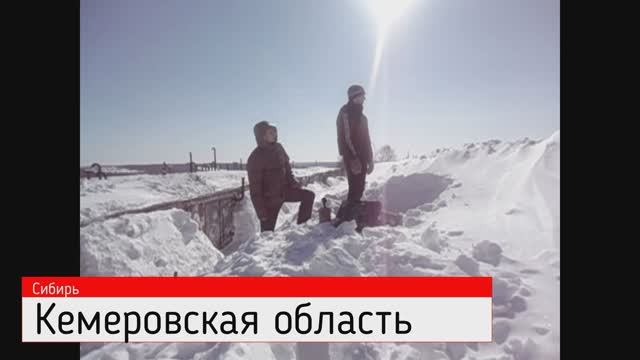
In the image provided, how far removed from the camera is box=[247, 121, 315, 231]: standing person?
553cm

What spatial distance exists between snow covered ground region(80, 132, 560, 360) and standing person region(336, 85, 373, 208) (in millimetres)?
977

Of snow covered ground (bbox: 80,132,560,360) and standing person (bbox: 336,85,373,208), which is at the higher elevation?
standing person (bbox: 336,85,373,208)

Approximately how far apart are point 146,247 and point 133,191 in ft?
29.3

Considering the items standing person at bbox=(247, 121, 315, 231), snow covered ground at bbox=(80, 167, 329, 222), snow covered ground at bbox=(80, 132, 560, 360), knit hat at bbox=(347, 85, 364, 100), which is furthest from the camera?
snow covered ground at bbox=(80, 167, 329, 222)

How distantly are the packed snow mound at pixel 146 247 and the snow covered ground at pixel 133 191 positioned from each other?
1533 millimetres

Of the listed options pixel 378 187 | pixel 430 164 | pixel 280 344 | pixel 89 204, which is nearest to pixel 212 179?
pixel 89 204

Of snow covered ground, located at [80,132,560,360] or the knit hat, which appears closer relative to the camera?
snow covered ground, located at [80,132,560,360]

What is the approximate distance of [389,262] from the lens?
11.6 feet

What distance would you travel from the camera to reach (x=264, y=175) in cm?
556

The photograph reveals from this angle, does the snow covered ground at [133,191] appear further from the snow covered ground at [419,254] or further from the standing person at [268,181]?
the standing person at [268,181]

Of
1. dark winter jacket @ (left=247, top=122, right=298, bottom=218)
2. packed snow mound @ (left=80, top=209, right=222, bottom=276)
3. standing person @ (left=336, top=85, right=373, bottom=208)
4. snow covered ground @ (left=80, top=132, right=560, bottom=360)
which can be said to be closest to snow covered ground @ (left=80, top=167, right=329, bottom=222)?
packed snow mound @ (left=80, top=209, right=222, bottom=276)

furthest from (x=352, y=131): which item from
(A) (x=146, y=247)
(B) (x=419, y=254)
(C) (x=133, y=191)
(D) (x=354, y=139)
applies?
(C) (x=133, y=191)

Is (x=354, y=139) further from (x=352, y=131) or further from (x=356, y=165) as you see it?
(x=356, y=165)

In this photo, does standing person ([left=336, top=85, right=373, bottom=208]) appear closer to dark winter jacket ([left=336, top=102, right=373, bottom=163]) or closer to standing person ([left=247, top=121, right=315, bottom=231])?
dark winter jacket ([left=336, top=102, right=373, bottom=163])
